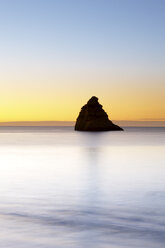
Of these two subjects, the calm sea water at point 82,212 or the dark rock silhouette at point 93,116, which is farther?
the dark rock silhouette at point 93,116

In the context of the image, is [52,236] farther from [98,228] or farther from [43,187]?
[43,187]

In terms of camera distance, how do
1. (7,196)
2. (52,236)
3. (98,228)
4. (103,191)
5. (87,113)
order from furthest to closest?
(87,113) < (103,191) < (7,196) < (98,228) < (52,236)

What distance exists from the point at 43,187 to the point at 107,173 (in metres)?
8.01

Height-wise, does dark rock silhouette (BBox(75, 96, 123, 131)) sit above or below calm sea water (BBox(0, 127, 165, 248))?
above

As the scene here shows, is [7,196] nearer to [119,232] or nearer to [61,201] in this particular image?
[61,201]

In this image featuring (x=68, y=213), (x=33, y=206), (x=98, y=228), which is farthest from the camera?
(x=33, y=206)

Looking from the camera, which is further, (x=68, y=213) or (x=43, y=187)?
(x=43, y=187)

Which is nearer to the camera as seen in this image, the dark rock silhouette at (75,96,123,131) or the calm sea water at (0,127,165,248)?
the calm sea water at (0,127,165,248)

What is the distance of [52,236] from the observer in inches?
407

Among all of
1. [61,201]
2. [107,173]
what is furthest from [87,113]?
[61,201]

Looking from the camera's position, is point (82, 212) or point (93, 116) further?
point (93, 116)

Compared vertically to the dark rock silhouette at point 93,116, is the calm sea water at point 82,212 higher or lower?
lower

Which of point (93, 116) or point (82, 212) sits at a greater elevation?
point (93, 116)

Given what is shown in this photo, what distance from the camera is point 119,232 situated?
429 inches
